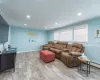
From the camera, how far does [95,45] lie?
324cm

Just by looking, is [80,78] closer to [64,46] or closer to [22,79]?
[22,79]

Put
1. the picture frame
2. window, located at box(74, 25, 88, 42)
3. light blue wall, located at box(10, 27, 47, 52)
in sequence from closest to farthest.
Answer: the picture frame < window, located at box(74, 25, 88, 42) < light blue wall, located at box(10, 27, 47, 52)

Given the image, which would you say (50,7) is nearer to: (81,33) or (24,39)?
(81,33)

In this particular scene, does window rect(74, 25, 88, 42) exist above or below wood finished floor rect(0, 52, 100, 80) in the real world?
above

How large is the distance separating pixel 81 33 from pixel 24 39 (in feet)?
16.3

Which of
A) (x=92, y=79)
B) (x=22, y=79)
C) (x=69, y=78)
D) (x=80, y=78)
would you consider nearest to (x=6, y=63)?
(x=22, y=79)

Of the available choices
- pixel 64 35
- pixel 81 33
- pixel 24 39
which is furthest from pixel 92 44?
pixel 24 39

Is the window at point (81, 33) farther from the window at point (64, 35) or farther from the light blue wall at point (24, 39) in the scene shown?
the light blue wall at point (24, 39)

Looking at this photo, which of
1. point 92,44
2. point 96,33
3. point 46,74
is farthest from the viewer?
point 92,44

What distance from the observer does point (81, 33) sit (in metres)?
4.03

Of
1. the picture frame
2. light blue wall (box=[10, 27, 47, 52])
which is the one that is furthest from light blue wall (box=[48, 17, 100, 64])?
light blue wall (box=[10, 27, 47, 52])

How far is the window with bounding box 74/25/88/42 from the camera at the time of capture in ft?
12.4

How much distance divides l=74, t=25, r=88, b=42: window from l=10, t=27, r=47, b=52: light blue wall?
4.10 meters

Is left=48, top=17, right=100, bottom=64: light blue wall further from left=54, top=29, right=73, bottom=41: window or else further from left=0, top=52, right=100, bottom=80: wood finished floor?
left=54, top=29, right=73, bottom=41: window
